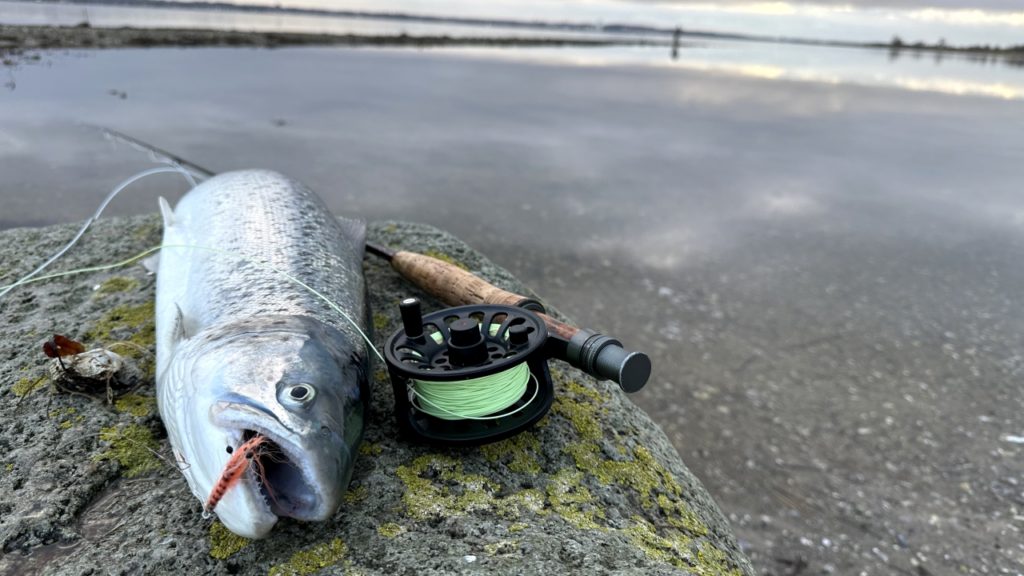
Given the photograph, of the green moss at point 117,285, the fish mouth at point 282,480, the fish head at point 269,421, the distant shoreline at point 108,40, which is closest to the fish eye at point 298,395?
the fish head at point 269,421

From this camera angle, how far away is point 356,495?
2291 mm

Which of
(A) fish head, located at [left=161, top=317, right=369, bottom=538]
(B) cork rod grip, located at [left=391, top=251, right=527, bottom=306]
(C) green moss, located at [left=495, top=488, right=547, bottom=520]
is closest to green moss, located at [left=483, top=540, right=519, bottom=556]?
(C) green moss, located at [left=495, top=488, right=547, bottom=520]

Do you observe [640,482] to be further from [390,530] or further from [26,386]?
[26,386]

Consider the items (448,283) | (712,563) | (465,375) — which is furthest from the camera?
(448,283)

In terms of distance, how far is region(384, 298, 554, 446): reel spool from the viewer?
2350 mm

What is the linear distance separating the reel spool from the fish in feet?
0.77

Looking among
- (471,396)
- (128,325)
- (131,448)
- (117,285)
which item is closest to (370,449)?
(471,396)

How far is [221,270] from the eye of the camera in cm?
314

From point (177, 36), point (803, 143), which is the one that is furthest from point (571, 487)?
point (177, 36)

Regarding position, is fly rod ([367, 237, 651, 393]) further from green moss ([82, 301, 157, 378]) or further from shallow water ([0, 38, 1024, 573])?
shallow water ([0, 38, 1024, 573])

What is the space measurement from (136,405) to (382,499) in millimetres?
1351

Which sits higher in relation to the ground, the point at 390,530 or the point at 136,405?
the point at 136,405

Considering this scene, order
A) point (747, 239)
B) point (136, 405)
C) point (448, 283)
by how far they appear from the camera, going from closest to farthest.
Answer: point (136, 405) → point (448, 283) → point (747, 239)

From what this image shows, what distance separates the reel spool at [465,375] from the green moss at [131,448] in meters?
1.05
